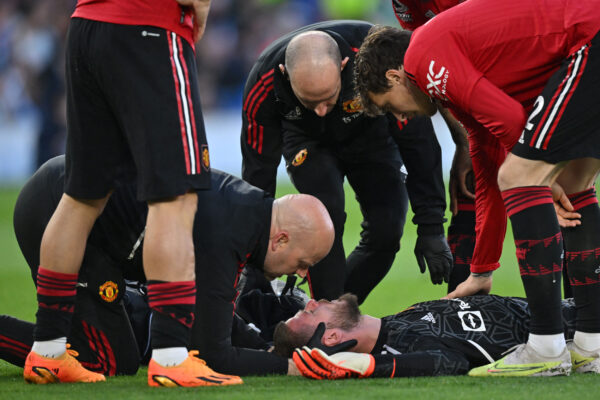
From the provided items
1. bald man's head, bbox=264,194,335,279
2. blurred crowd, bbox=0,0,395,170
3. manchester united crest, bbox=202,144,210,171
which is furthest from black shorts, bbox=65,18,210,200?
blurred crowd, bbox=0,0,395,170

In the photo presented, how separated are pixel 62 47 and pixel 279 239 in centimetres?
1109

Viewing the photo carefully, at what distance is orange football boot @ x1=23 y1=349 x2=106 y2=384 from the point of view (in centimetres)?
328

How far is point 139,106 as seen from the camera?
311 cm

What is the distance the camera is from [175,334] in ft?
10.2

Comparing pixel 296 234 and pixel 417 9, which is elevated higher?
pixel 417 9

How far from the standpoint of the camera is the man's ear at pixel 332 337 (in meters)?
3.55

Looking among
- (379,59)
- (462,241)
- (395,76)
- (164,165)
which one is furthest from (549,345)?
(462,241)

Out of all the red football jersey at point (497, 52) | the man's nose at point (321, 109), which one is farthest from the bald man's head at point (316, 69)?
the red football jersey at point (497, 52)

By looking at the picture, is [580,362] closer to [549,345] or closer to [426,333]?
[549,345]

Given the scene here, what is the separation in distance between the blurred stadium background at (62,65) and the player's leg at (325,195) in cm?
822

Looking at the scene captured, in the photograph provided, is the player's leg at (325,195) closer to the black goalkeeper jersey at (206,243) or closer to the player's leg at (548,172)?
the black goalkeeper jersey at (206,243)

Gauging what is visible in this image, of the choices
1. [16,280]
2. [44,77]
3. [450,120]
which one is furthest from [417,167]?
[44,77]

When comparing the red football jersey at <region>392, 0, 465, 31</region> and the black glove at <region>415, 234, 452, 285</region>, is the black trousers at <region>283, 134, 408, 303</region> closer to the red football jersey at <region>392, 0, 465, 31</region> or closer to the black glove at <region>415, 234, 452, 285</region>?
the black glove at <region>415, 234, 452, 285</region>

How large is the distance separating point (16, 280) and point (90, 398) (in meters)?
4.60
